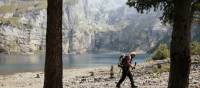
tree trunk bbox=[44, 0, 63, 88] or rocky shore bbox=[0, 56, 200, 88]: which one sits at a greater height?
tree trunk bbox=[44, 0, 63, 88]

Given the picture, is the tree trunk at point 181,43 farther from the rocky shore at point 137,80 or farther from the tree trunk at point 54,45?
the rocky shore at point 137,80

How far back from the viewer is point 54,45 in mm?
12273

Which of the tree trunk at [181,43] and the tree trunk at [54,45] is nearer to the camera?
the tree trunk at [181,43]

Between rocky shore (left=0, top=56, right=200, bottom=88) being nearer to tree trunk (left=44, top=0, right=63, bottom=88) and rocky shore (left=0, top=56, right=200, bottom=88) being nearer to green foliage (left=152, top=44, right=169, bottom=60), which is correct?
tree trunk (left=44, top=0, right=63, bottom=88)

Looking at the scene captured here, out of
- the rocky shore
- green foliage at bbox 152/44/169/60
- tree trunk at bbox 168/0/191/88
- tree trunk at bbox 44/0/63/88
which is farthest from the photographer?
green foliage at bbox 152/44/169/60

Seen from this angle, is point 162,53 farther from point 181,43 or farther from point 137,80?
point 181,43

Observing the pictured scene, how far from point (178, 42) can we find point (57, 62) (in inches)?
143

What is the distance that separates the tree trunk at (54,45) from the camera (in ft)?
39.7

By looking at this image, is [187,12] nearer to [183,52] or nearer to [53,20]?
[183,52]

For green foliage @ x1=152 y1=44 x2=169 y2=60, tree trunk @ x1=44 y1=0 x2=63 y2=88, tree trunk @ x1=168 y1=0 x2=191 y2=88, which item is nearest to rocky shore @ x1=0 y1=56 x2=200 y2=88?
tree trunk @ x1=44 y1=0 x2=63 y2=88

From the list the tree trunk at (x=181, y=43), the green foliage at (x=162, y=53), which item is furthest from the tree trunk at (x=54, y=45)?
the green foliage at (x=162, y=53)

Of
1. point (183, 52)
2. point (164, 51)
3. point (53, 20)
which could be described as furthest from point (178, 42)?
point (164, 51)

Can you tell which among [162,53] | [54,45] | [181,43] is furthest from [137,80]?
[162,53]

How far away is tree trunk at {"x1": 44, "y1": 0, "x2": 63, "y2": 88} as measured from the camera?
12.1 meters
